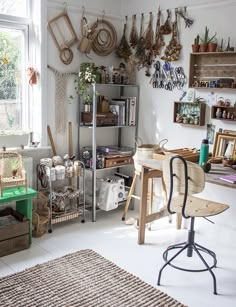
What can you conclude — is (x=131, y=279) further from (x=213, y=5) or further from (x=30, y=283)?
(x=213, y=5)

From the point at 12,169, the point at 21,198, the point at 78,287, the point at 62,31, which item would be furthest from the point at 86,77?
the point at 78,287

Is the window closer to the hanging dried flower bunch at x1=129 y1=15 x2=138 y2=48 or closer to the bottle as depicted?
the hanging dried flower bunch at x1=129 y1=15 x2=138 y2=48

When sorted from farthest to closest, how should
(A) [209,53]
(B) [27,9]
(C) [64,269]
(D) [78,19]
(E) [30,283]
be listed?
(D) [78,19] → (B) [27,9] → (A) [209,53] → (C) [64,269] → (E) [30,283]

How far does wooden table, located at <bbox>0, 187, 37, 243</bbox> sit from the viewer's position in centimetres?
321

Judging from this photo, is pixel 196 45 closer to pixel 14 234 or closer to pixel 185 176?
pixel 185 176

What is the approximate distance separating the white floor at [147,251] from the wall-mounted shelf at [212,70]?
1378mm

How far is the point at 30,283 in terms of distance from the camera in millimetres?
2764

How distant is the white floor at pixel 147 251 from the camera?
2.74 metres

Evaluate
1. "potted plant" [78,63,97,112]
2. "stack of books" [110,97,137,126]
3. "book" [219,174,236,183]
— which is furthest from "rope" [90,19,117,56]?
"book" [219,174,236,183]

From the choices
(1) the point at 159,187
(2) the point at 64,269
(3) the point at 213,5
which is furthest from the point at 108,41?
(2) the point at 64,269

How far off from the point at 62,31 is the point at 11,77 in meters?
0.70

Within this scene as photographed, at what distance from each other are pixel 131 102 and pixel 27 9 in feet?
4.69

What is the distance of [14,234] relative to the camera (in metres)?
3.23

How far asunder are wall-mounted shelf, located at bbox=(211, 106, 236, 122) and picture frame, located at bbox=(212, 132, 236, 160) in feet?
0.47
